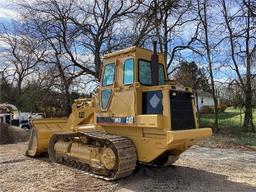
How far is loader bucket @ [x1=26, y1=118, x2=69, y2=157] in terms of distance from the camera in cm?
1094

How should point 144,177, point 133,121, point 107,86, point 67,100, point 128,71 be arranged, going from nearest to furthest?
point 133,121
point 128,71
point 144,177
point 107,86
point 67,100

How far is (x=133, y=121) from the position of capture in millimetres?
7965

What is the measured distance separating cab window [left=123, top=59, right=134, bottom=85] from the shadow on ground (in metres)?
2.13

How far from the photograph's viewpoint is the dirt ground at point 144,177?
7.58 meters

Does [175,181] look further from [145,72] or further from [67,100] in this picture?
[67,100]

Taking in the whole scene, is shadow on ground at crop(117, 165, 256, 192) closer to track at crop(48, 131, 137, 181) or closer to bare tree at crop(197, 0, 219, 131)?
track at crop(48, 131, 137, 181)

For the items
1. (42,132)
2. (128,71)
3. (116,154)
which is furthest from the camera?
(42,132)

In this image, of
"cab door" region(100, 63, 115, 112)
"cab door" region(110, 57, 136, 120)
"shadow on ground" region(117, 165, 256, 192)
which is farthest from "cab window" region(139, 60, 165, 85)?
"shadow on ground" region(117, 165, 256, 192)

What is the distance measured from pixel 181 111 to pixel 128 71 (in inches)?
57.1

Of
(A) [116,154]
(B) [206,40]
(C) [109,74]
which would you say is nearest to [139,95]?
(C) [109,74]

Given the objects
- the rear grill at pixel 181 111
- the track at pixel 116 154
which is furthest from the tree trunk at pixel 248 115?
the track at pixel 116 154

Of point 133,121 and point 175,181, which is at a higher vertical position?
point 133,121

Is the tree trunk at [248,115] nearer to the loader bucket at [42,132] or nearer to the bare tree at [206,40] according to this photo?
the bare tree at [206,40]

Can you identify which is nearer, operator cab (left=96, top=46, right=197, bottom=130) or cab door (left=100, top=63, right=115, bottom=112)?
operator cab (left=96, top=46, right=197, bottom=130)
